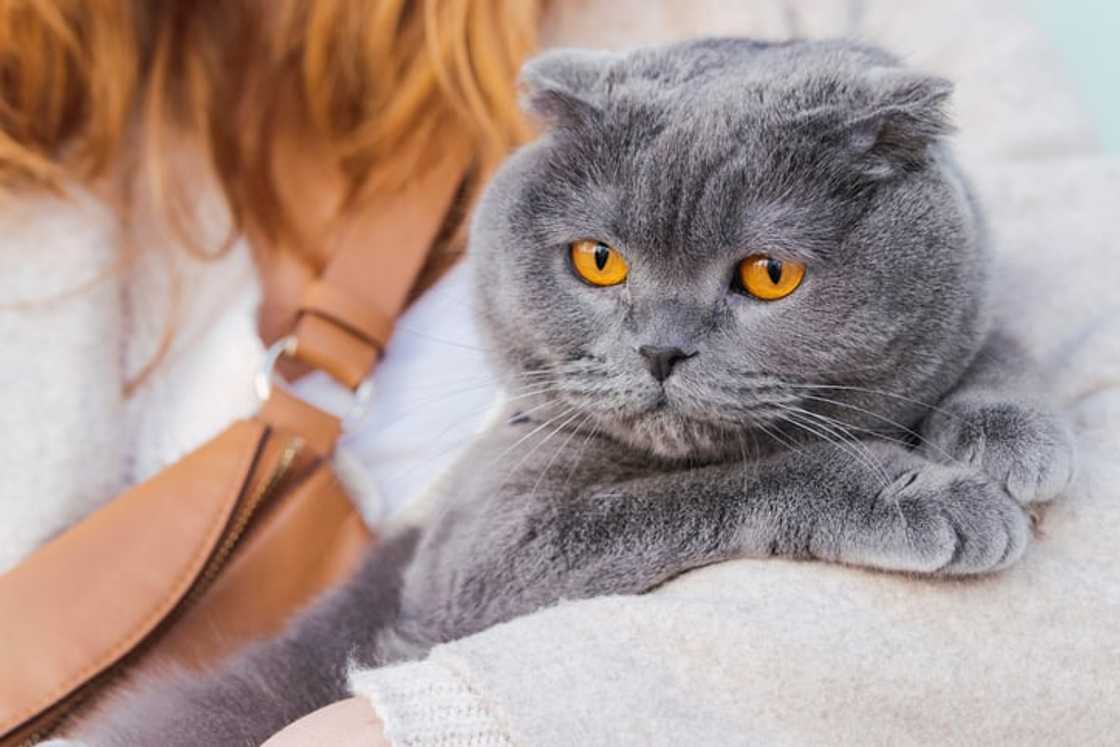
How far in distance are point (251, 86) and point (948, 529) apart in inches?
39.0

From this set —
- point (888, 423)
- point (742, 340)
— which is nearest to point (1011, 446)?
point (888, 423)

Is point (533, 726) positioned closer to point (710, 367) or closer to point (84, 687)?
point (710, 367)

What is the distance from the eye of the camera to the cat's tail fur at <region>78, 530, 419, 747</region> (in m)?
0.94

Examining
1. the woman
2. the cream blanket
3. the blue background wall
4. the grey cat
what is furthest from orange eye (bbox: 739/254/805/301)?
the blue background wall

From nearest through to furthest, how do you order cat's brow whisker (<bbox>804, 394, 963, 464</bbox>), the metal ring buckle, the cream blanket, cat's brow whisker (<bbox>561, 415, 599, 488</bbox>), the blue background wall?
the cream blanket < cat's brow whisker (<bbox>804, 394, 963, 464</bbox>) < cat's brow whisker (<bbox>561, 415, 599, 488</bbox>) < the metal ring buckle < the blue background wall

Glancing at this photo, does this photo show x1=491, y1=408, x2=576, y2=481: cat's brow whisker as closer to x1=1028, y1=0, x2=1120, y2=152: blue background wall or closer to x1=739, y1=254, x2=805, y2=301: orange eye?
x1=739, y1=254, x2=805, y2=301: orange eye

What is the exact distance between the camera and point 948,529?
72 centimetres

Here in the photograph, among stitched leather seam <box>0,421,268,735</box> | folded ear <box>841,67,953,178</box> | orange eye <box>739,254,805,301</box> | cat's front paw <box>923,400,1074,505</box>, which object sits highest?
folded ear <box>841,67,953,178</box>

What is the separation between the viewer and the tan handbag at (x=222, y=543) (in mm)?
948

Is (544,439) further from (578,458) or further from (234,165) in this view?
(234,165)

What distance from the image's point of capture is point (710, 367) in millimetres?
755

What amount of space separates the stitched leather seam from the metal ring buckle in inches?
2.8

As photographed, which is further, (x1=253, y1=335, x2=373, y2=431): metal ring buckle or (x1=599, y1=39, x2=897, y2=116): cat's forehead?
(x1=253, y1=335, x2=373, y2=431): metal ring buckle

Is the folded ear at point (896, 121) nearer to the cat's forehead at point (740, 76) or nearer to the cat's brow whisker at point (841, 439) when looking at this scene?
the cat's forehead at point (740, 76)
